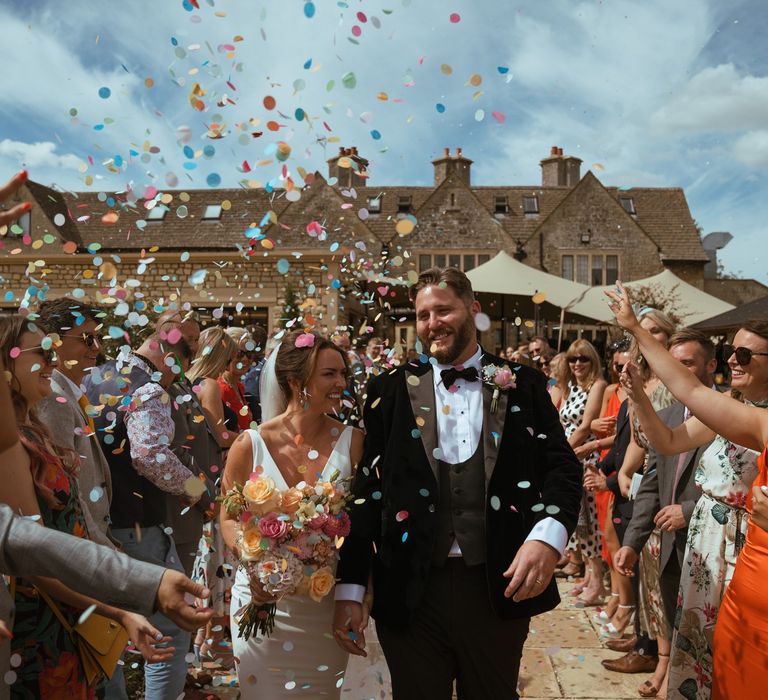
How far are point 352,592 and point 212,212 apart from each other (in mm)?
28478

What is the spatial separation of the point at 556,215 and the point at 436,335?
98.4 feet

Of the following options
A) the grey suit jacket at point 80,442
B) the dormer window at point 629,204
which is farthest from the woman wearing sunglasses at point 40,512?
the dormer window at point 629,204

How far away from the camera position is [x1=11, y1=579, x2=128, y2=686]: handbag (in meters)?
2.32

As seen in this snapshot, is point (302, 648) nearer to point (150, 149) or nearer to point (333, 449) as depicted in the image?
point (333, 449)

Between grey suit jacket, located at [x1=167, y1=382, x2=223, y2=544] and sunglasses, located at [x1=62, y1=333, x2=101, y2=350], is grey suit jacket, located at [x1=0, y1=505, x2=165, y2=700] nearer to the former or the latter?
sunglasses, located at [x1=62, y1=333, x2=101, y2=350]

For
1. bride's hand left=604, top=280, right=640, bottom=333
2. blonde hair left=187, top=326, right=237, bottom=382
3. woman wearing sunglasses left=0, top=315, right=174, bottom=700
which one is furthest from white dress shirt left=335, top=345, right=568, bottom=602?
blonde hair left=187, top=326, right=237, bottom=382

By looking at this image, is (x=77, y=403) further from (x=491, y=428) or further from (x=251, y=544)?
(x=491, y=428)

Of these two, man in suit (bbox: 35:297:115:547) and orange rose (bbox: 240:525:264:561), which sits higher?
man in suit (bbox: 35:297:115:547)

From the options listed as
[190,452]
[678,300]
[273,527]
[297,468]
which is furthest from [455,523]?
[678,300]

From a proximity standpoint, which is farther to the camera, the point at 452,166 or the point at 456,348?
the point at 452,166

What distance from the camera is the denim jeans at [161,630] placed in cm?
340

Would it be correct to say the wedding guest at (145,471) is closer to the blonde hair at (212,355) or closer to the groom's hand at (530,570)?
the blonde hair at (212,355)

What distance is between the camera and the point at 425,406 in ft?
9.12

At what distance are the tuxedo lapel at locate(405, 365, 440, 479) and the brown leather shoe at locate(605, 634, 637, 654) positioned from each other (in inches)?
130
